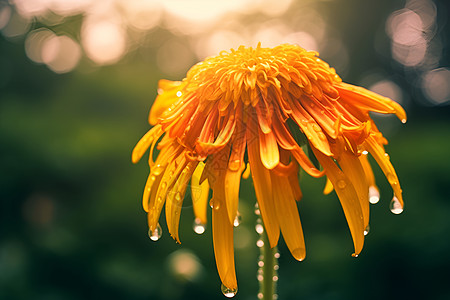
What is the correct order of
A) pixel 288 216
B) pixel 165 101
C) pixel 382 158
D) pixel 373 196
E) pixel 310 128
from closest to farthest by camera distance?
pixel 288 216 < pixel 310 128 < pixel 382 158 < pixel 373 196 < pixel 165 101

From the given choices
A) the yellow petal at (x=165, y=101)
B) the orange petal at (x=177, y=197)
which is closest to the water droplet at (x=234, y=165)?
the orange petal at (x=177, y=197)

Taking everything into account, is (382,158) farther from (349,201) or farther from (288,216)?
(288,216)

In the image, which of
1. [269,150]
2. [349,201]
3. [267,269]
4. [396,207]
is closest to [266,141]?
[269,150]

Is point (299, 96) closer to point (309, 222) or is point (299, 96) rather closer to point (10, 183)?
point (309, 222)

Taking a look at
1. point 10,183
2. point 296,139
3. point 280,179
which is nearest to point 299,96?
point 296,139

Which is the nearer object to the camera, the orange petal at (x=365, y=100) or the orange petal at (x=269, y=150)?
the orange petal at (x=269, y=150)

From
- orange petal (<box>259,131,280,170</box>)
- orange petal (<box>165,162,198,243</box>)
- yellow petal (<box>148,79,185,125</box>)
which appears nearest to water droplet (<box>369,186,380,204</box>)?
orange petal (<box>259,131,280,170</box>)

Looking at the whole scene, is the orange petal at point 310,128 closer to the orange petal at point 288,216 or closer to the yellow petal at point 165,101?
the orange petal at point 288,216
